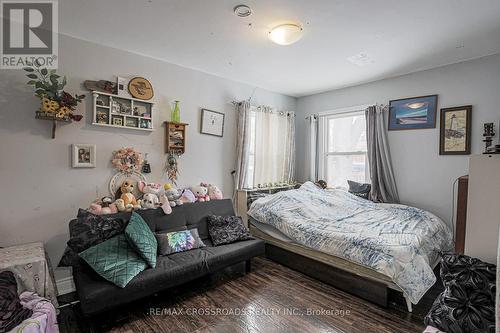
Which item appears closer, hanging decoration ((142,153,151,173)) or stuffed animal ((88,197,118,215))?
stuffed animal ((88,197,118,215))

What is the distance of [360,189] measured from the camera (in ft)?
12.7

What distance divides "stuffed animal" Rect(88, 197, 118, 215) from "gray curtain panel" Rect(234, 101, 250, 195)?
1745 millimetres

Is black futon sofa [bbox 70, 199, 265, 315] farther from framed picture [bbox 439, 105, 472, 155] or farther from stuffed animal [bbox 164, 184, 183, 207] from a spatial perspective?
framed picture [bbox 439, 105, 472, 155]

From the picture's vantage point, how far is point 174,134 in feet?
10.3

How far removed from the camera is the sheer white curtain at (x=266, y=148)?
3.83 meters

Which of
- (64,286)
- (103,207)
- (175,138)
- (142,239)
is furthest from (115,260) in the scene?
(175,138)

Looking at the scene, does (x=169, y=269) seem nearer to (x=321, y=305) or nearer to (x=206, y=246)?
(x=206, y=246)

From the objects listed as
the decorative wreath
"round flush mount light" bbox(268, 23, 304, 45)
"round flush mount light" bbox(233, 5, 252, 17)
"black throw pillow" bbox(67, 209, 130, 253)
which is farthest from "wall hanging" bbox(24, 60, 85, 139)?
"round flush mount light" bbox(268, 23, 304, 45)

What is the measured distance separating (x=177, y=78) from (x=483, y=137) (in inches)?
151

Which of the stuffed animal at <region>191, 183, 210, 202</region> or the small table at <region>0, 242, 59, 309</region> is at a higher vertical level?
the stuffed animal at <region>191, 183, 210, 202</region>

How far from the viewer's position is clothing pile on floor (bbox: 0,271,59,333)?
1.41m

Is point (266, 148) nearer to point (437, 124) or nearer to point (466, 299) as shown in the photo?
point (437, 124)

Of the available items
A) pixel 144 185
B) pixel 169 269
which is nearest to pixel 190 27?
pixel 144 185

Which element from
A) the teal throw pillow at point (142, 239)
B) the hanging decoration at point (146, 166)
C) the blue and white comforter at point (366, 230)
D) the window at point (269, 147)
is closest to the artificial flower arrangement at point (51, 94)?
the hanging decoration at point (146, 166)
